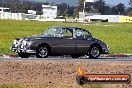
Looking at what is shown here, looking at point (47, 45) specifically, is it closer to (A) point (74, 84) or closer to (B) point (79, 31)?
(B) point (79, 31)

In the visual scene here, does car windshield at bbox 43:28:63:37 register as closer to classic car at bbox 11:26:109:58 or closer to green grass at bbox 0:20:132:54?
classic car at bbox 11:26:109:58

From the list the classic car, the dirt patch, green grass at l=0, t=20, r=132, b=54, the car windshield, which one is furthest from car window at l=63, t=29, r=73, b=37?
the dirt patch

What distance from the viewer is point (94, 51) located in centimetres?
A: 2502

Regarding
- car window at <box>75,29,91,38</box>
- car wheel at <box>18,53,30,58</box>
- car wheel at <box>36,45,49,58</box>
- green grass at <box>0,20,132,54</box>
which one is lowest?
green grass at <box>0,20,132,54</box>

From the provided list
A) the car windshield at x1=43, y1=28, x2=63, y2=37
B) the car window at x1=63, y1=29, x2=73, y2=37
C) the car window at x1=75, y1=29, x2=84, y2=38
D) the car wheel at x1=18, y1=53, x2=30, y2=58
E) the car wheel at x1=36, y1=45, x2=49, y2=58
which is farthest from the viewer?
the car window at x1=75, y1=29, x2=84, y2=38

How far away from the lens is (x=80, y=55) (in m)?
25.0

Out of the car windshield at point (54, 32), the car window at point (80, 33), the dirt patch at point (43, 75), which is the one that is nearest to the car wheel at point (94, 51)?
the car window at point (80, 33)

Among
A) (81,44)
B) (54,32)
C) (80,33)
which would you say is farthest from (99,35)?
(54,32)

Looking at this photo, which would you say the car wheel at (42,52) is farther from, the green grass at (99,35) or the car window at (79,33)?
the green grass at (99,35)

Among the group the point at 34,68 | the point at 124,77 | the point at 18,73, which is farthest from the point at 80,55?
the point at 124,77

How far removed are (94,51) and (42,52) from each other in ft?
9.85

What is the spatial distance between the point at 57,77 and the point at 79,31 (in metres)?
10.9

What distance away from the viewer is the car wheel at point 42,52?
76.7ft

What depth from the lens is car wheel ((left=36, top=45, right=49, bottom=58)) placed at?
23375mm
